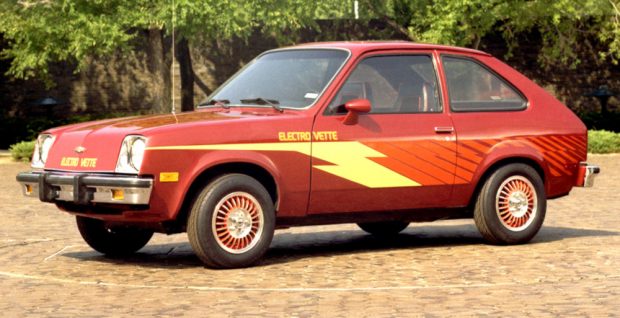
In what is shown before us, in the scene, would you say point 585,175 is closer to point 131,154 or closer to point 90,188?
point 131,154

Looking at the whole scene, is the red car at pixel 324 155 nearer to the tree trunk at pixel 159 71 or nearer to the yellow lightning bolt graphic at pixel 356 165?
the yellow lightning bolt graphic at pixel 356 165

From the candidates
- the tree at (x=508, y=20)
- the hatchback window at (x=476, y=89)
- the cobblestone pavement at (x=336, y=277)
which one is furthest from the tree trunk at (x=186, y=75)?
the hatchback window at (x=476, y=89)

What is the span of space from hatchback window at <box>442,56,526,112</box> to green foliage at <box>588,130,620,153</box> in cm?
1825

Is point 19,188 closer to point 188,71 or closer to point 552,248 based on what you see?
point 552,248

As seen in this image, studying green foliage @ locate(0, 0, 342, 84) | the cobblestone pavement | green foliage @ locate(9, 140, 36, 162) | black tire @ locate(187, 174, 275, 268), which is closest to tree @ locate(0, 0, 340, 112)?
green foliage @ locate(0, 0, 342, 84)

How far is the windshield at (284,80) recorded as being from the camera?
38.0 ft

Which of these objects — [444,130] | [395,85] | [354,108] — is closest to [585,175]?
[444,130]

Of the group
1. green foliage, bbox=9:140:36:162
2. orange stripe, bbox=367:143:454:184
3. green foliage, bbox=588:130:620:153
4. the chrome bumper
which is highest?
orange stripe, bbox=367:143:454:184

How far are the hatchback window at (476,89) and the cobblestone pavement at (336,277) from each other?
1.24 metres

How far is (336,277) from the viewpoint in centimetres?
1040

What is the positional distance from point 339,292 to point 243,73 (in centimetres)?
333

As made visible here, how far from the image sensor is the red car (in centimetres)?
1066

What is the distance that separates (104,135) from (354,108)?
6.56 ft

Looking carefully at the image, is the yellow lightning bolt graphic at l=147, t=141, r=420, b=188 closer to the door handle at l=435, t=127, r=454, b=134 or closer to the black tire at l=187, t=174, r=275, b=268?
the black tire at l=187, t=174, r=275, b=268
